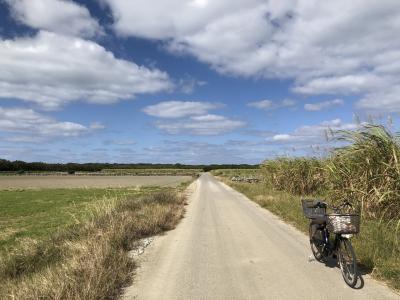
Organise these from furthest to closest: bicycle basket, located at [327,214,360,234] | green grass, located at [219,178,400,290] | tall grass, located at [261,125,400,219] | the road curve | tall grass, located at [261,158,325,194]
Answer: tall grass, located at [261,158,325,194], tall grass, located at [261,125,400,219], green grass, located at [219,178,400,290], bicycle basket, located at [327,214,360,234], the road curve

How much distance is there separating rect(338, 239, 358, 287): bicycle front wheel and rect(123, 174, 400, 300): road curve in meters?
0.14

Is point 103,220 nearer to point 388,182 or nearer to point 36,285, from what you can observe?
point 36,285

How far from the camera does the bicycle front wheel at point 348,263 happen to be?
7185 mm

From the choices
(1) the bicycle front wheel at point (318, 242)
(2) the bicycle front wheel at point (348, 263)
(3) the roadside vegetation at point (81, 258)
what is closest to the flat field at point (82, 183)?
(3) the roadside vegetation at point (81, 258)

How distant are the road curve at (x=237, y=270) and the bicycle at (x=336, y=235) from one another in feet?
0.79


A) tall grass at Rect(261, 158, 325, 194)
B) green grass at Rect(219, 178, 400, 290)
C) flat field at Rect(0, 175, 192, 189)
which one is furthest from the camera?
flat field at Rect(0, 175, 192, 189)

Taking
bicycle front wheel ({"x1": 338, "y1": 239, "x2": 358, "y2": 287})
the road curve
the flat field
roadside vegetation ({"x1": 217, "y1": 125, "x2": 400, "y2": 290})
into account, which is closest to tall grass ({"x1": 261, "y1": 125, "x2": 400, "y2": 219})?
roadside vegetation ({"x1": 217, "y1": 125, "x2": 400, "y2": 290})

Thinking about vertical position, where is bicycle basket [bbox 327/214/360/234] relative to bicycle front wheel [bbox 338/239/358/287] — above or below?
above

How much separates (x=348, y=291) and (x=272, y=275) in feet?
4.90

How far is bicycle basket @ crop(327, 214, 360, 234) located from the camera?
752 cm

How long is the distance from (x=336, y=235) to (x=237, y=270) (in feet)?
6.51

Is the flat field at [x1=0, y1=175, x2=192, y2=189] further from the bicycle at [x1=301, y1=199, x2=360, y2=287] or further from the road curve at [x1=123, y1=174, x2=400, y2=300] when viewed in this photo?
the bicycle at [x1=301, y1=199, x2=360, y2=287]

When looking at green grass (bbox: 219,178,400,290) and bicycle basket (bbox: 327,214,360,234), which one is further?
green grass (bbox: 219,178,400,290)

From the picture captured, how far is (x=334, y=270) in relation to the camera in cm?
842
